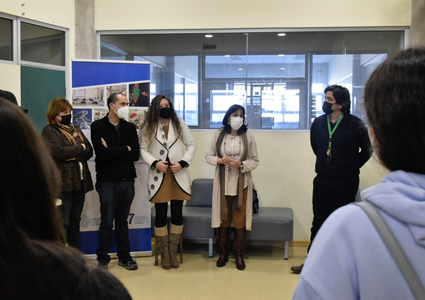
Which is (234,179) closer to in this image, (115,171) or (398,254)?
(115,171)

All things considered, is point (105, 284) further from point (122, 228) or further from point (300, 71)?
point (300, 71)

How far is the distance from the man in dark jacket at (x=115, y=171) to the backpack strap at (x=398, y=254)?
320 centimetres

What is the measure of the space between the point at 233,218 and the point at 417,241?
11.1ft

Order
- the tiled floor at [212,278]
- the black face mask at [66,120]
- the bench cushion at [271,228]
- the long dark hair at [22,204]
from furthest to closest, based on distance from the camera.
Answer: the bench cushion at [271,228] → the black face mask at [66,120] → the tiled floor at [212,278] → the long dark hair at [22,204]

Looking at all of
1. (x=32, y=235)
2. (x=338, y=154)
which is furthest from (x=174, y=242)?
(x=32, y=235)

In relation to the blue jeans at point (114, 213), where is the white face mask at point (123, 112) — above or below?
above

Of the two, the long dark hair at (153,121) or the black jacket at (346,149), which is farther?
the long dark hair at (153,121)

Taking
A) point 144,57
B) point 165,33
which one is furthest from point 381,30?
point 144,57

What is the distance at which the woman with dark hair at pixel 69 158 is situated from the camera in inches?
137

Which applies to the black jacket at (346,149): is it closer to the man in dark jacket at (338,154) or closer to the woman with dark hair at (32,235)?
the man in dark jacket at (338,154)

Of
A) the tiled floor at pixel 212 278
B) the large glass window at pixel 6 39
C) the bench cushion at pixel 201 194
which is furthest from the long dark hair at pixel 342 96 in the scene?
the large glass window at pixel 6 39

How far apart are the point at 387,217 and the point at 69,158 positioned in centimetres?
329

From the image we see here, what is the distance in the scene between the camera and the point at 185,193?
3.84 m

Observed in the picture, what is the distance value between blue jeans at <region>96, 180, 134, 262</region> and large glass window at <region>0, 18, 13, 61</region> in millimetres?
1822
